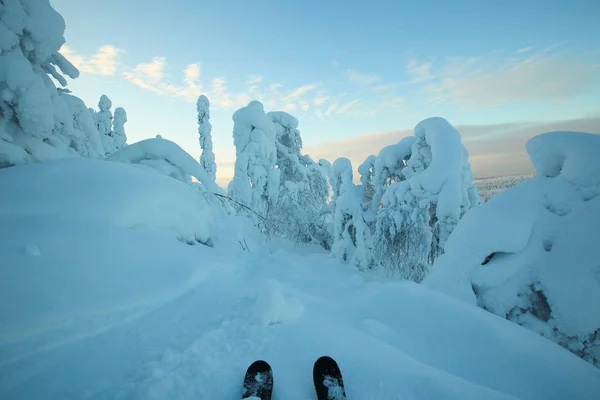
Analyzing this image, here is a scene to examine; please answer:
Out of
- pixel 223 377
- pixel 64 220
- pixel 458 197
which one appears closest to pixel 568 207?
pixel 458 197

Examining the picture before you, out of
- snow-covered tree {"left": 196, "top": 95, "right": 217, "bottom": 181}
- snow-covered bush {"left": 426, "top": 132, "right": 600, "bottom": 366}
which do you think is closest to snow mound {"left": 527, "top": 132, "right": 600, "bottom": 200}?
snow-covered bush {"left": 426, "top": 132, "right": 600, "bottom": 366}

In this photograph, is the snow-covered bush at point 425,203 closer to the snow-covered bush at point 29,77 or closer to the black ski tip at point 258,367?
the black ski tip at point 258,367

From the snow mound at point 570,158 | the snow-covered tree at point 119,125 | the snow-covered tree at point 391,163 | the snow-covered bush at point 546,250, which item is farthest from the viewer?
the snow-covered tree at point 119,125

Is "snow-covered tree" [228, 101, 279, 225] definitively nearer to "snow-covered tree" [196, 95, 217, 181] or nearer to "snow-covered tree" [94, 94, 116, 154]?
"snow-covered tree" [196, 95, 217, 181]

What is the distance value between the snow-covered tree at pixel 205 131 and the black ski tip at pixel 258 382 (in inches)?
882

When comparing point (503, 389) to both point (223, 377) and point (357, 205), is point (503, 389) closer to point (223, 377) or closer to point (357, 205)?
point (223, 377)

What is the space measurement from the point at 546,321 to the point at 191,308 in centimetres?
465

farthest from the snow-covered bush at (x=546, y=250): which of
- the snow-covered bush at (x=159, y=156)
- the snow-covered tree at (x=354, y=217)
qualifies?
the snow-covered tree at (x=354, y=217)

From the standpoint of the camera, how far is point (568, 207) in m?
3.39

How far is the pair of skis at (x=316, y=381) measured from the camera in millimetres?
1778

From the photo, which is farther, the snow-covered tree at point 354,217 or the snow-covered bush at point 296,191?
the snow-covered bush at point 296,191

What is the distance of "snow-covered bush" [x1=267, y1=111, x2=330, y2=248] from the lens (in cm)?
1498

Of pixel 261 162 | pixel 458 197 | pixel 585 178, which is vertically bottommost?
pixel 458 197

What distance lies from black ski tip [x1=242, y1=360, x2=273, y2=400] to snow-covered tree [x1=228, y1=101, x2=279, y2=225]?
11770mm
